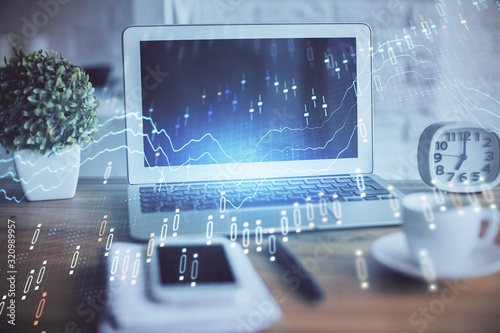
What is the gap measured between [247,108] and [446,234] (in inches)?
16.2

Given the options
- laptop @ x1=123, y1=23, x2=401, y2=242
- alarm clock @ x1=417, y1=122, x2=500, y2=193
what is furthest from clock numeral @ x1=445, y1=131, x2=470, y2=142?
laptop @ x1=123, y1=23, x2=401, y2=242

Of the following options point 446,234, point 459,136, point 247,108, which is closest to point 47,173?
point 247,108

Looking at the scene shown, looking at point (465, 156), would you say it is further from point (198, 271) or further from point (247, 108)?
point (198, 271)

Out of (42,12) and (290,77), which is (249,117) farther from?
(42,12)

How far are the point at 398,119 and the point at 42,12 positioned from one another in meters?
Answer: 0.84

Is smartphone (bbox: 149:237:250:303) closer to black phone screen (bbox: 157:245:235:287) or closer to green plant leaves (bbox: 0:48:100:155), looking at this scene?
black phone screen (bbox: 157:245:235:287)

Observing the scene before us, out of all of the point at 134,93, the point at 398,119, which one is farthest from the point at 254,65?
the point at 398,119

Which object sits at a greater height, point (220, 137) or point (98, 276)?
point (220, 137)

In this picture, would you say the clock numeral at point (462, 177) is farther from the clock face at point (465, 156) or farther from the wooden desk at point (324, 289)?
the wooden desk at point (324, 289)

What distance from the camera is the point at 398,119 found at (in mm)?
864

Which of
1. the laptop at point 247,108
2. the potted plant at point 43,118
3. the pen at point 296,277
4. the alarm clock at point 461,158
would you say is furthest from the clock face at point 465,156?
the potted plant at point 43,118

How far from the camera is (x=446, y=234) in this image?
0.36 meters

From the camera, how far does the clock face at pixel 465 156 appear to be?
66 cm

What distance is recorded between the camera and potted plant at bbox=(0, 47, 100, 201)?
61 centimetres
